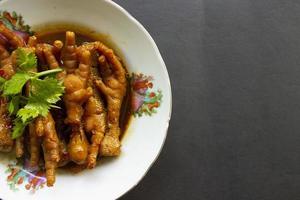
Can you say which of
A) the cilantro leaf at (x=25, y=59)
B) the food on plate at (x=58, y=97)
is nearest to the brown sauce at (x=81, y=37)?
the food on plate at (x=58, y=97)

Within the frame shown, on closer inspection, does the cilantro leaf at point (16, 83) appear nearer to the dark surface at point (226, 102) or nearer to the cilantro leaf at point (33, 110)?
the cilantro leaf at point (33, 110)

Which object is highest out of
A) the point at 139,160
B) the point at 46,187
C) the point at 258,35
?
the point at 258,35

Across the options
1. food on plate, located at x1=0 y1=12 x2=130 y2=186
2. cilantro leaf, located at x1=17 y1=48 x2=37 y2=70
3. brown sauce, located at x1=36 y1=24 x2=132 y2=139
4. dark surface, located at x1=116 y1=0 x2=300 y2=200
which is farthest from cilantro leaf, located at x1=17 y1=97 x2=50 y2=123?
dark surface, located at x1=116 y1=0 x2=300 y2=200

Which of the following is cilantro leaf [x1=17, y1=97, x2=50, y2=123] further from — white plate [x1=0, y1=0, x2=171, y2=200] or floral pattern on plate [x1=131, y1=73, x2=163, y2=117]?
floral pattern on plate [x1=131, y1=73, x2=163, y2=117]

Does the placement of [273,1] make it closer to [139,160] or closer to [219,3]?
[219,3]

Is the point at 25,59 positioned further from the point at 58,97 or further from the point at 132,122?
the point at 132,122

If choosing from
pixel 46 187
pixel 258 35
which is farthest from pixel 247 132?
pixel 46 187
